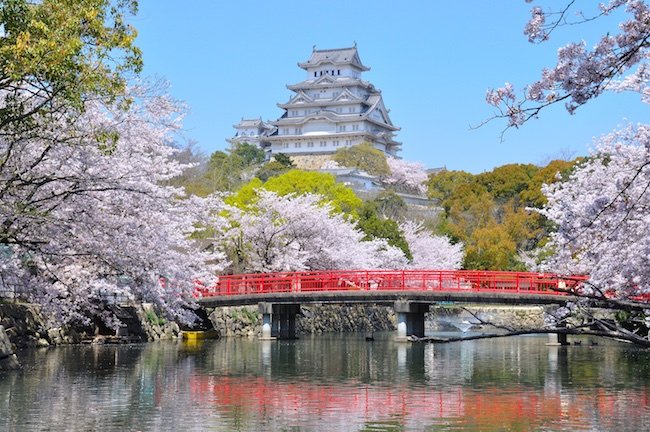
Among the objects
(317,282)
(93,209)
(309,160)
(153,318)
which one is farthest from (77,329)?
(309,160)

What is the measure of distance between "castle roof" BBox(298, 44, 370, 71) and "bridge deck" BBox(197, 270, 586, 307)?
78676 mm

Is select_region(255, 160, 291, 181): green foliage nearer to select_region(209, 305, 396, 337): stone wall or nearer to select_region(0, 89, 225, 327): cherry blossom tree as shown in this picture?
select_region(209, 305, 396, 337): stone wall

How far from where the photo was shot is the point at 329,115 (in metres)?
109

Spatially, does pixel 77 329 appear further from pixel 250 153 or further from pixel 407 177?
pixel 250 153

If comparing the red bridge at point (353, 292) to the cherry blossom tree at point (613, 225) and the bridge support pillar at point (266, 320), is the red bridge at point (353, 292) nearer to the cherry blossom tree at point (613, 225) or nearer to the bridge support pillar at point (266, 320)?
the bridge support pillar at point (266, 320)

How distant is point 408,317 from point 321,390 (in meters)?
17.9

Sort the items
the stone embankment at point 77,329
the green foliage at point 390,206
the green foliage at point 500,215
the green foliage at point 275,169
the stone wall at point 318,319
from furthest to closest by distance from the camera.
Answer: the green foliage at point 275,169 → the green foliage at point 390,206 → the green foliage at point 500,215 → the stone wall at point 318,319 → the stone embankment at point 77,329

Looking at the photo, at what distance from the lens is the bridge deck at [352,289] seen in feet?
112

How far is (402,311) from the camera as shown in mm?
36562

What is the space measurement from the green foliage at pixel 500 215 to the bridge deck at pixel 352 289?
66.5 ft

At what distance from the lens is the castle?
108 metres

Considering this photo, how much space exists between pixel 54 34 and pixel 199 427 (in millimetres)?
6415

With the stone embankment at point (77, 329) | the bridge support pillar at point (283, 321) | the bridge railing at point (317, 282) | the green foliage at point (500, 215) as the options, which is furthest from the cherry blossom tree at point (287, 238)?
the green foliage at point (500, 215)

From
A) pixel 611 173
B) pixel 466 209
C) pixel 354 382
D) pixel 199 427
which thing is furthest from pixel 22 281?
pixel 466 209
